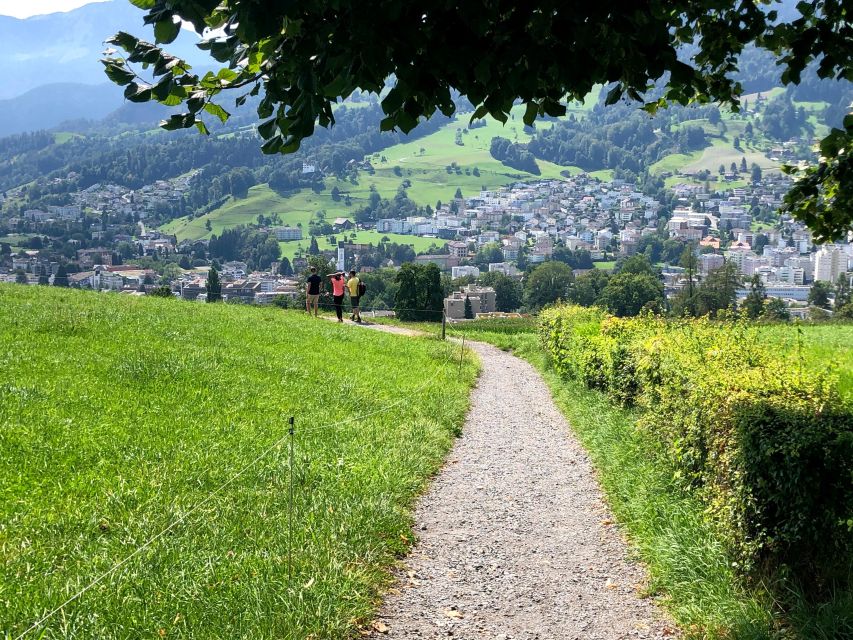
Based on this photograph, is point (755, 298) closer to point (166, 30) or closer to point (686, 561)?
point (686, 561)

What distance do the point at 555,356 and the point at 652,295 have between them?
46959mm

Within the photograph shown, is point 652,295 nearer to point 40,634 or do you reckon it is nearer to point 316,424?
point 316,424

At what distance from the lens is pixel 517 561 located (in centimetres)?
712

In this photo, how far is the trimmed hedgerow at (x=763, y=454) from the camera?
5.46 meters

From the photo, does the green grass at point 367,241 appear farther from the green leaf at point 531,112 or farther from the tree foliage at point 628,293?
the green leaf at point 531,112

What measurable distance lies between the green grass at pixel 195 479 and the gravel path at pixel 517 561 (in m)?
0.32

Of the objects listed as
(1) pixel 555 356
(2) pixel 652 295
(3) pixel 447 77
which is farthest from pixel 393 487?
(2) pixel 652 295

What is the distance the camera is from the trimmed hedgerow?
5465mm

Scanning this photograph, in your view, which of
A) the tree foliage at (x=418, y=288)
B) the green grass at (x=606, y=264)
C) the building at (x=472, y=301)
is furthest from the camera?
the green grass at (x=606, y=264)

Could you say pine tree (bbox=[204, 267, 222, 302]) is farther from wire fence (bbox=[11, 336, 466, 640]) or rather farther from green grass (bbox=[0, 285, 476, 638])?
green grass (bbox=[0, 285, 476, 638])

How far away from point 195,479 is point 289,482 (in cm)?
91

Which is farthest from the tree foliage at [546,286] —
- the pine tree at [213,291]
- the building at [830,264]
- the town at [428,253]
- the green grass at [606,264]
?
the building at [830,264]

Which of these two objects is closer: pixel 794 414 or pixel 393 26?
pixel 393 26

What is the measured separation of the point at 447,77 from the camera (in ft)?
15.0
